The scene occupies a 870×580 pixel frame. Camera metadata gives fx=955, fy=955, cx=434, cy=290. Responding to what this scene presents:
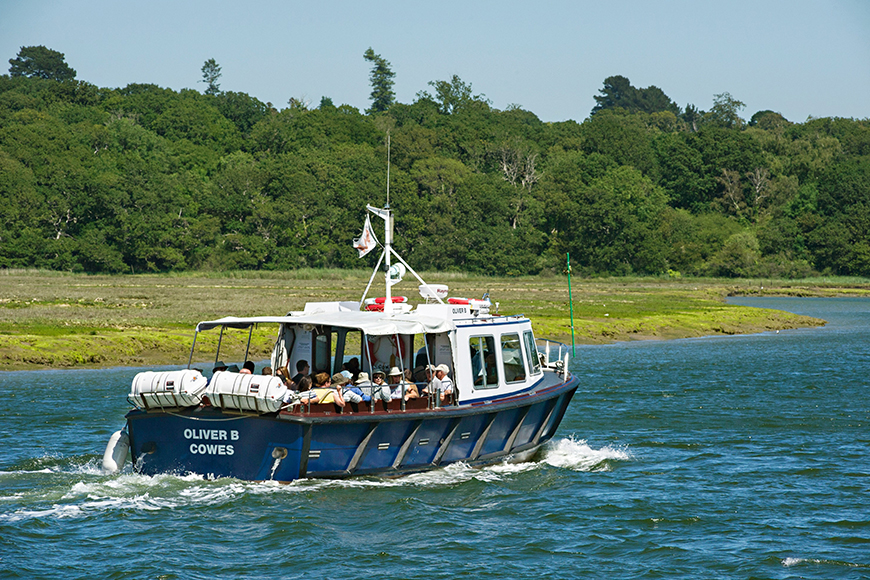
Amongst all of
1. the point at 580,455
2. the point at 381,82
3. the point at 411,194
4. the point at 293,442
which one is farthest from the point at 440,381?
the point at 381,82

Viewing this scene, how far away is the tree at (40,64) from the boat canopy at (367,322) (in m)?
192

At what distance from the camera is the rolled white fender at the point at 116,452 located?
16.3 m

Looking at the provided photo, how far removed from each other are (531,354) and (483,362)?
187 cm

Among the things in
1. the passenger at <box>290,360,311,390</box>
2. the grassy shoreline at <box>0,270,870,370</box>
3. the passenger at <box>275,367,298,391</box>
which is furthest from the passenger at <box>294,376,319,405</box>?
the grassy shoreline at <box>0,270,870,370</box>

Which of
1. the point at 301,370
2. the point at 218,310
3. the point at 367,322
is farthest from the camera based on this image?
the point at 218,310

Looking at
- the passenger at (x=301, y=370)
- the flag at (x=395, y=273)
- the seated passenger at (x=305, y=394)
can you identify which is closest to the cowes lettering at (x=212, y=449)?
the seated passenger at (x=305, y=394)

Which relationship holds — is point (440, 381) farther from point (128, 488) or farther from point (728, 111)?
point (728, 111)

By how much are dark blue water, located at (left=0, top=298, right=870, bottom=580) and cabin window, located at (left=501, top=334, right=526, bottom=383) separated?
1863 millimetres

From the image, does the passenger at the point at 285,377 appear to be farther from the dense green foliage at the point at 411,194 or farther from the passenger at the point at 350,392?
the dense green foliage at the point at 411,194

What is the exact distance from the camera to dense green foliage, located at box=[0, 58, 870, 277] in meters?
107

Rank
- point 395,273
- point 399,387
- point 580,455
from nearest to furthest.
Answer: point 399,387
point 395,273
point 580,455

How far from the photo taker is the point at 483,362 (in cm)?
1875

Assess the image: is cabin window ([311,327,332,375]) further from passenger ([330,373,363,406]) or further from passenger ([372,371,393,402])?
passenger ([330,373,363,406])

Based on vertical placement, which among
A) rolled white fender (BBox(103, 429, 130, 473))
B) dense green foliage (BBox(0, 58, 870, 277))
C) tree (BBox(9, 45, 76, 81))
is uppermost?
tree (BBox(9, 45, 76, 81))
